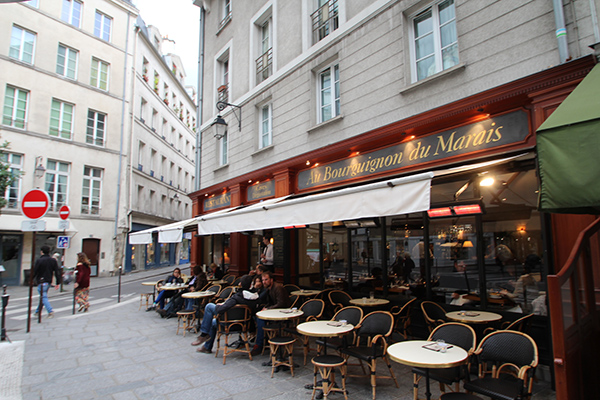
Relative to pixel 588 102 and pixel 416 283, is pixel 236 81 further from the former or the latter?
pixel 588 102

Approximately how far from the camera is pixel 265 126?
11797 millimetres

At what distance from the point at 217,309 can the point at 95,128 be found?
67.5 ft

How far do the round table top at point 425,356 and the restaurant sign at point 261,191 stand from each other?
7.21 metres

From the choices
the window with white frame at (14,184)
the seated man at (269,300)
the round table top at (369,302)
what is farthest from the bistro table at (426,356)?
the window with white frame at (14,184)

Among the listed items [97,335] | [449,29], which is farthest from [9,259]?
[449,29]

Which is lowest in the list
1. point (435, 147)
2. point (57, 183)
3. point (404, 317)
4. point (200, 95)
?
point (404, 317)

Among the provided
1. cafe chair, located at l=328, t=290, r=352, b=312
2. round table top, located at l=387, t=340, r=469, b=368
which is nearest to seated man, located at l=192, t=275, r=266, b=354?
cafe chair, located at l=328, t=290, r=352, b=312

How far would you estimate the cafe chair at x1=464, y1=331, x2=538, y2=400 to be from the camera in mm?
3242

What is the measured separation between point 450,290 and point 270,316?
11.4 ft

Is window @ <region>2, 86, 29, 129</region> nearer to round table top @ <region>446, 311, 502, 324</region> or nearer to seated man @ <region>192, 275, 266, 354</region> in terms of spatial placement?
seated man @ <region>192, 275, 266, 354</region>

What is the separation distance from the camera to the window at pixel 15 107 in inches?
711

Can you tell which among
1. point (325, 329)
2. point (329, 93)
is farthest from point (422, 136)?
point (325, 329)

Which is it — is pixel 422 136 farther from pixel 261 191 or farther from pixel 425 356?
pixel 261 191

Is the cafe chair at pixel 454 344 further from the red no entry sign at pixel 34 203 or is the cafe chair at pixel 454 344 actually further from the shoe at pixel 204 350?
the red no entry sign at pixel 34 203
